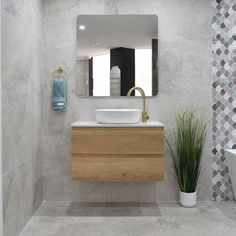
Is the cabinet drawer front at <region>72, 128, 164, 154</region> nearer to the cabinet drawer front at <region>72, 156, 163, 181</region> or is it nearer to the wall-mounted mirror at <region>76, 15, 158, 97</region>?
the cabinet drawer front at <region>72, 156, 163, 181</region>

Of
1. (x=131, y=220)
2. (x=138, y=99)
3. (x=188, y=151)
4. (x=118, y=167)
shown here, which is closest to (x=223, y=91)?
(x=188, y=151)

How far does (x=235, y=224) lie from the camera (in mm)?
2656

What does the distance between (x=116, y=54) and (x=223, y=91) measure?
3.93 feet

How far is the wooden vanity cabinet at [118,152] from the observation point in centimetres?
279

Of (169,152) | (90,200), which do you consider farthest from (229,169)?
(90,200)

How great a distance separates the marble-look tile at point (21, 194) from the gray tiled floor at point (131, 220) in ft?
0.36

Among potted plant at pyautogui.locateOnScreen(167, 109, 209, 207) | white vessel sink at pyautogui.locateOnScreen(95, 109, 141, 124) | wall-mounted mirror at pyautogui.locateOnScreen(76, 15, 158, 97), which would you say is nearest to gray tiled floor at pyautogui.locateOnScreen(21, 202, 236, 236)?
potted plant at pyautogui.locateOnScreen(167, 109, 209, 207)

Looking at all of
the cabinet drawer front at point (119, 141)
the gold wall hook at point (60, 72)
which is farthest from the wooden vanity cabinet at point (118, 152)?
the gold wall hook at point (60, 72)

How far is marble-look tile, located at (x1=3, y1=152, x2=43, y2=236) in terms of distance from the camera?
7.10ft

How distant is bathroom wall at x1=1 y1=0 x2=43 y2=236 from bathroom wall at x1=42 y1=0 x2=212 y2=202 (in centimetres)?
15

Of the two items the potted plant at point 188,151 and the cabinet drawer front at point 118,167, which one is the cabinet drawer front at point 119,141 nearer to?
the cabinet drawer front at point 118,167

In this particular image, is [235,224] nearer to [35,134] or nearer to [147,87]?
[147,87]

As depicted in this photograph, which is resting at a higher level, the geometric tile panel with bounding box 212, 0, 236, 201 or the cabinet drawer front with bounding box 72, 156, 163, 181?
the geometric tile panel with bounding box 212, 0, 236, 201

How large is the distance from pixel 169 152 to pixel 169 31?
127 centimetres
